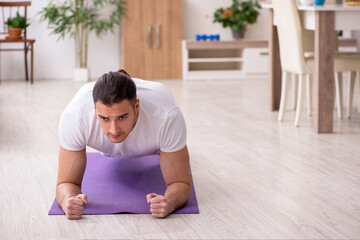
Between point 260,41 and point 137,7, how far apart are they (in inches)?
64.8

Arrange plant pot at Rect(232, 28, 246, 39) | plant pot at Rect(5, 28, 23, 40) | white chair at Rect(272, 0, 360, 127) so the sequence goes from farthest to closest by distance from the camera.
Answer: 1. plant pot at Rect(232, 28, 246, 39)
2. plant pot at Rect(5, 28, 23, 40)
3. white chair at Rect(272, 0, 360, 127)

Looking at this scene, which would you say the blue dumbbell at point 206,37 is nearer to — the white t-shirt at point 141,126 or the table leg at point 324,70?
the table leg at point 324,70

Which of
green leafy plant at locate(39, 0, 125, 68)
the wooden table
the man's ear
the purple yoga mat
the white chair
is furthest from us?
green leafy plant at locate(39, 0, 125, 68)

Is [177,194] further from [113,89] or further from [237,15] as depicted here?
[237,15]

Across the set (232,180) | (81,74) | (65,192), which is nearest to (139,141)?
(65,192)

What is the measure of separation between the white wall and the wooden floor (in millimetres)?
2352

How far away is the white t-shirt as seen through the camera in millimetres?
2273

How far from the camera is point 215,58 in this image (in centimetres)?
746

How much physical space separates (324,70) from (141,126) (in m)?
1.92

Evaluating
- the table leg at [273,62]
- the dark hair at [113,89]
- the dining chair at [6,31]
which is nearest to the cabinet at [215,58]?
the dining chair at [6,31]

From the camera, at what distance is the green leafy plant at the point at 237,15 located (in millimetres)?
7287

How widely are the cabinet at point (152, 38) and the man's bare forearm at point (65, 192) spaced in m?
4.96

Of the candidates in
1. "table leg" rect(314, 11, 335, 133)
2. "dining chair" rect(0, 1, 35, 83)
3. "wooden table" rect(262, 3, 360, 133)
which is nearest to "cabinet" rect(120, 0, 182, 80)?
"dining chair" rect(0, 1, 35, 83)

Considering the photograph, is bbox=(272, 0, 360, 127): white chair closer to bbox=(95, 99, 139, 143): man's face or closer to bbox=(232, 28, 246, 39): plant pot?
bbox=(95, 99, 139, 143): man's face
